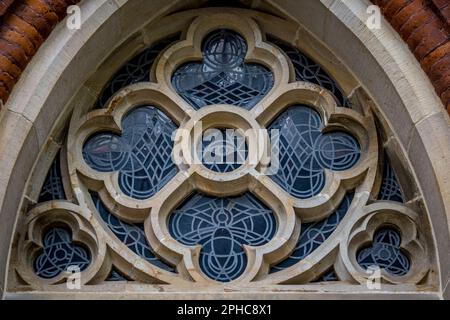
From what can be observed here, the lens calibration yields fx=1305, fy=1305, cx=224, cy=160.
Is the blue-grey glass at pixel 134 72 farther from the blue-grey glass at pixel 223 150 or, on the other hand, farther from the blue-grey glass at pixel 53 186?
the blue-grey glass at pixel 223 150

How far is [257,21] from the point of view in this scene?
29.9ft

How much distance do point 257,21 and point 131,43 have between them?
0.89m

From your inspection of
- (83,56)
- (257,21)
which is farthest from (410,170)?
(83,56)

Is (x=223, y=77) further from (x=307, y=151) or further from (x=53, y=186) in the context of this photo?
(x=53, y=186)

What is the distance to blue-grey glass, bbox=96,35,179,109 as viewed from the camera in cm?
891

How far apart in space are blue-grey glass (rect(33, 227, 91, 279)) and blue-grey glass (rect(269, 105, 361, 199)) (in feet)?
4.46

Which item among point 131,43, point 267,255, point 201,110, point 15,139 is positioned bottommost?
point 267,255

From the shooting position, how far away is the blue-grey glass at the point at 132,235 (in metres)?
8.27

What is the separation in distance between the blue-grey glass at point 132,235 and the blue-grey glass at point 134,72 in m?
0.81

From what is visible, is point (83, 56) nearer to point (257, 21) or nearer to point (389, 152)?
point (257, 21)

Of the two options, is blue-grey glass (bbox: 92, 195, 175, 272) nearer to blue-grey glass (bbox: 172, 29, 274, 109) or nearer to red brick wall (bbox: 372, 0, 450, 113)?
blue-grey glass (bbox: 172, 29, 274, 109)

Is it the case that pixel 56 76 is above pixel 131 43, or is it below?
below

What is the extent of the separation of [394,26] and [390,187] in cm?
106

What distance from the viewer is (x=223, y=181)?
8.41m
